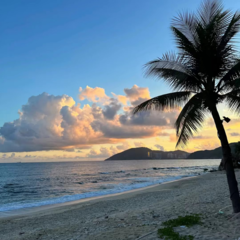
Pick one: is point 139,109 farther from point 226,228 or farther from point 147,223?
point 226,228

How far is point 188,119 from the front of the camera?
8125 millimetres

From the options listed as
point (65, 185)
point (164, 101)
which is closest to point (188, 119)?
point (164, 101)

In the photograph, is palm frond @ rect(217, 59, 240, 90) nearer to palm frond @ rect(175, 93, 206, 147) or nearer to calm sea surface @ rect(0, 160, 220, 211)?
palm frond @ rect(175, 93, 206, 147)

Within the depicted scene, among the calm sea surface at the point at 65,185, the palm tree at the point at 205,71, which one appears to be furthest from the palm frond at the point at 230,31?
the calm sea surface at the point at 65,185

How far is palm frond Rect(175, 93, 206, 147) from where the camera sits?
784 centimetres

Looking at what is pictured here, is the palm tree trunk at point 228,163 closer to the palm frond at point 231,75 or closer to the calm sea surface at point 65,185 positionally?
the palm frond at point 231,75

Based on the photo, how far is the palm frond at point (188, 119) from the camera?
25.7 feet

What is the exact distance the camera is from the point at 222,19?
24.3ft

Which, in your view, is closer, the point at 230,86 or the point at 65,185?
the point at 230,86

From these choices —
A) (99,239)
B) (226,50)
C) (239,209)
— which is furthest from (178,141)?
(99,239)

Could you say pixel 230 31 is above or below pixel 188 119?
above

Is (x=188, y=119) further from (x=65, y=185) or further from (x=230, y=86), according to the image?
(x=65, y=185)

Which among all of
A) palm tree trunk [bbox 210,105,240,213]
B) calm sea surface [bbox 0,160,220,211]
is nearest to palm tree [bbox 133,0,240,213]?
palm tree trunk [bbox 210,105,240,213]

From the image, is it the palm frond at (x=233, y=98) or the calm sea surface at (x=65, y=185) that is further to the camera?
the calm sea surface at (x=65, y=185)
